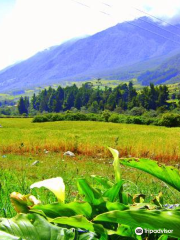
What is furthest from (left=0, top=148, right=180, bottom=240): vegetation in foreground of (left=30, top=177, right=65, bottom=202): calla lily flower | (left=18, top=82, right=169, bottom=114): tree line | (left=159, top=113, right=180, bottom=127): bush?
(left=18, top=82, right=169, bottom=114): tree line

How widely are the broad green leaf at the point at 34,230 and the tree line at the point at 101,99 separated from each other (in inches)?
3618

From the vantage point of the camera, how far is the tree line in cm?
9600

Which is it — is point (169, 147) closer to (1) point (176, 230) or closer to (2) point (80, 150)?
(2) point (80, 150)

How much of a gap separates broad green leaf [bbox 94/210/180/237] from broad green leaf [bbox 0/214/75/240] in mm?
154

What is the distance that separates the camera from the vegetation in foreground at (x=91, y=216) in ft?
3.01

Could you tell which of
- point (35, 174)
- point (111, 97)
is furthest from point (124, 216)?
point (111, 97)

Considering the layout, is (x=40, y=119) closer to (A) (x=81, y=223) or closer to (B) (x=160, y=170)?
(B) (x=160, y=170)

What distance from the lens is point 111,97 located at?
339ft

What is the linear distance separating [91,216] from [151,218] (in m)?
0.29

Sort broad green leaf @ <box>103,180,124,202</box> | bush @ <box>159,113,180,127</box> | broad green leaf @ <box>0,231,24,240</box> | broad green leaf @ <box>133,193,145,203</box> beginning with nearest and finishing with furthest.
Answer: broad green leaf @ <box>0,231,24,240</box> < broad green leaf @ <box>103,180,124,202</box> < broad green leaf @ <box>133,193,145,203</box> < bush @ <box>159,113,180,127</box>

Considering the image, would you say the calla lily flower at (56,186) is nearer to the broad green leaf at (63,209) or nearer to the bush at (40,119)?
the broad green leaf at (63,209)

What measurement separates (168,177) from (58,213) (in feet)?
1.57

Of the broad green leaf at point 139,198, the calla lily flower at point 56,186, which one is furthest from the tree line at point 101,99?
the calla lily flower at point 56,186

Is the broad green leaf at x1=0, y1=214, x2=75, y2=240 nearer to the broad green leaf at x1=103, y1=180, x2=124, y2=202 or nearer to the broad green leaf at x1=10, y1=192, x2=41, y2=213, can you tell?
the broad green leaf at x1=10, y1=192, x2=41, y2=213
